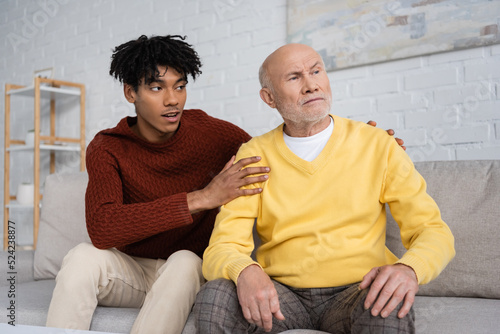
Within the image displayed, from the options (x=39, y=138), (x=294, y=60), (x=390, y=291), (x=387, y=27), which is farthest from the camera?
(x=39, y=138)

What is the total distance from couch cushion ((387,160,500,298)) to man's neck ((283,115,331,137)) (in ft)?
1.31

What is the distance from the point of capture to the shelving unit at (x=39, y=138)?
10.8 ft

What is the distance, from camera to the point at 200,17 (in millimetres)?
2912

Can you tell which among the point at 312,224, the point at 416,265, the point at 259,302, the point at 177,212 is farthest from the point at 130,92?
the point at 416,265

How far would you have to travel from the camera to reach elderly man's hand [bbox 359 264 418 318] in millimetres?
886

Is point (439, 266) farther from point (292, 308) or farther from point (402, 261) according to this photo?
point (292, 308)

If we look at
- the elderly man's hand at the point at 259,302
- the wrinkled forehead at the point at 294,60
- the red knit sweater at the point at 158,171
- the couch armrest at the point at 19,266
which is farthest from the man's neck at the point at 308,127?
the couch armrest at the point at 19,266

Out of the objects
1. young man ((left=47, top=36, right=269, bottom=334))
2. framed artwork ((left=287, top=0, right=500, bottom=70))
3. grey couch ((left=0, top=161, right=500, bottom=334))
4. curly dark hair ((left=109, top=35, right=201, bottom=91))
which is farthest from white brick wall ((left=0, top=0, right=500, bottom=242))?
curly dark hair ((left=109, top=35, right=201, bottom=91))

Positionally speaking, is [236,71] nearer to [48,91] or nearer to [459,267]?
[48,91]

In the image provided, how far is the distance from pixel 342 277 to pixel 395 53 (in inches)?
53.9

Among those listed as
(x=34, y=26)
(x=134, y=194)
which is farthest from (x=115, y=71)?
(x=34, y=26)

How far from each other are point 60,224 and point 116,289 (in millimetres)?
638

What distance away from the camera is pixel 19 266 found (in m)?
1.89

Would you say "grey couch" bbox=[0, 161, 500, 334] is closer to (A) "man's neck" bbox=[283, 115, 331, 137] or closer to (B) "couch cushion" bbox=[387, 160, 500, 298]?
(B) "couch cushion" bbox=[387, 160, 500, 298]
